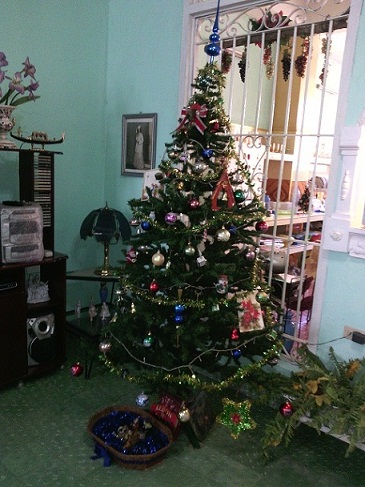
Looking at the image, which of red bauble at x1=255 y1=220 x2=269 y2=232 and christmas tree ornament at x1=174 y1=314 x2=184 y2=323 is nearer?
christmas tree ornament at x1=174 y1=314 x2=184 y2=323

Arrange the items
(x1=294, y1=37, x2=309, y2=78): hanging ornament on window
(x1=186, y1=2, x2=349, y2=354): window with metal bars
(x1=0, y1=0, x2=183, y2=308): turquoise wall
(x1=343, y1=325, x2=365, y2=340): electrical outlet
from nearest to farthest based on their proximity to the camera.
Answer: (x1=343, y1=325, x2=365, y2=340): electrical outlet < (x1=186, y1=2, x2=349, y2=354): window with metal bars < (x1=294, y1=37, x2=309, y2=78): hanging ornament on window < (x1=0, y1=0, x2=183, y2=308): turquoise wall

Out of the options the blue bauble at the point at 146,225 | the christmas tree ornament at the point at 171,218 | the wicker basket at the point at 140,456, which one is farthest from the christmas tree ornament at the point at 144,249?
the wicker basket at the point at 140,456

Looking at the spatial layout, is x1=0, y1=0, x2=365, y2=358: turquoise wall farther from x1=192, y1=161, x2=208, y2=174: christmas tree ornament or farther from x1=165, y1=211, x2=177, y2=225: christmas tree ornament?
x1=165, y1=211, x2=177, y2=225: christmas tree ornament

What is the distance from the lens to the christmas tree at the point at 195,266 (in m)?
2.03

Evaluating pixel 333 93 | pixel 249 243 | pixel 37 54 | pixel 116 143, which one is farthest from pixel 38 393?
pixel 333 93

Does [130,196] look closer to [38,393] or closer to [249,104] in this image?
[249,104]

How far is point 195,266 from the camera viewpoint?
6.78 ft

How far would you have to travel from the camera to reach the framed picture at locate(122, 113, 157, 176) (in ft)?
10.7

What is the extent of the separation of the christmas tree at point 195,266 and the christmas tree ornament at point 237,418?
0.44 ft

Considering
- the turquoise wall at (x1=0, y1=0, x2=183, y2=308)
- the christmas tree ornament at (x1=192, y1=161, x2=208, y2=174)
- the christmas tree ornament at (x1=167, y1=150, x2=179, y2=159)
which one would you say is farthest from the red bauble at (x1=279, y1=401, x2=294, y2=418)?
the turquoise wall at (x1=0, y1=0, x2=183, y2=308)

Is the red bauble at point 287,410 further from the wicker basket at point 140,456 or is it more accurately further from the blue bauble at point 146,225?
the blue bauble at point 146,225

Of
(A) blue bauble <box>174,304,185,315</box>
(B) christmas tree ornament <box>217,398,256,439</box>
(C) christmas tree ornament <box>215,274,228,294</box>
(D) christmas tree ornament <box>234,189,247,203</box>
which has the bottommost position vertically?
(B) christmas tree ornament <box>217,398,256,439</box>

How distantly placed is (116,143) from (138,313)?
1.91m

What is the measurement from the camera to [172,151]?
2.15m
